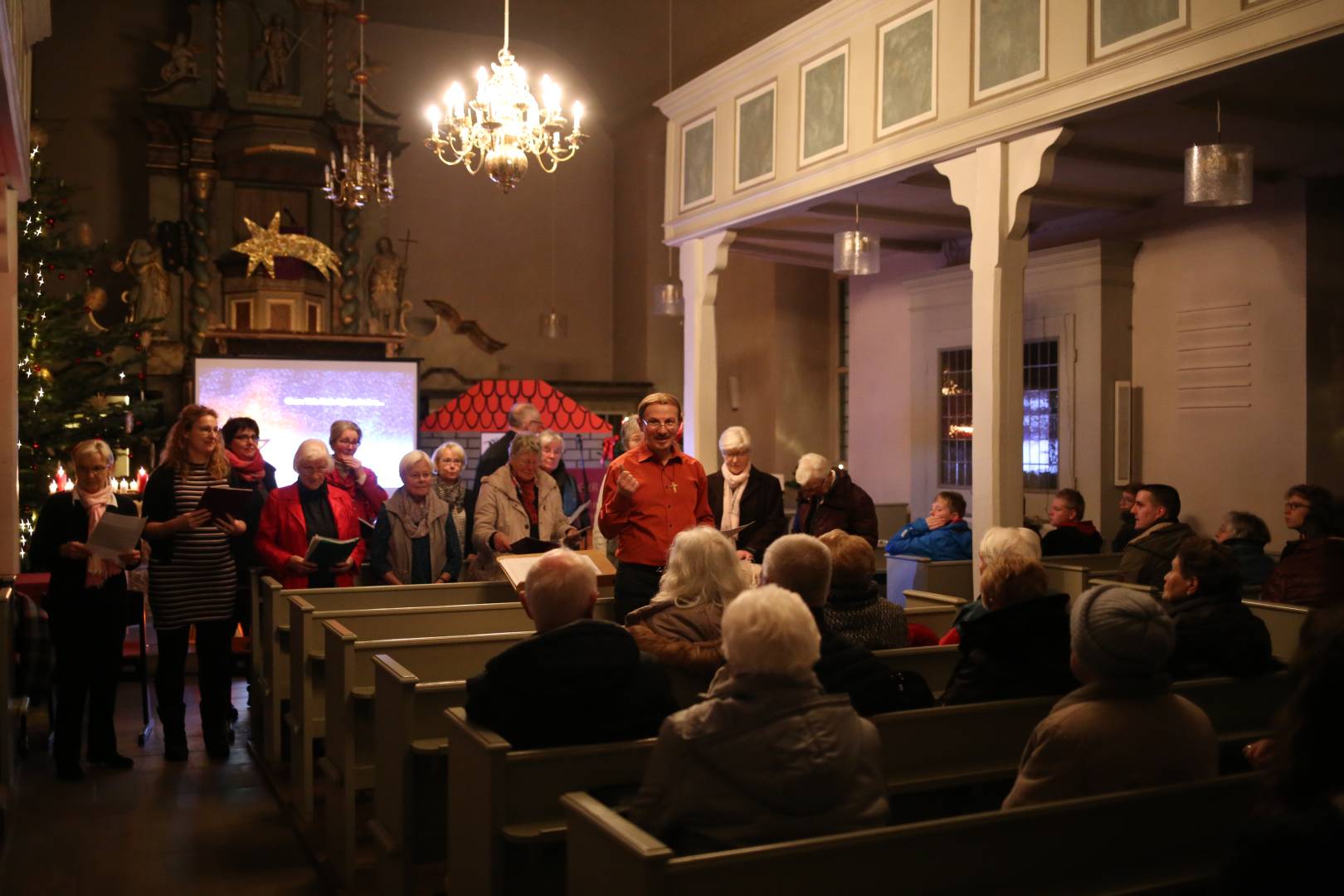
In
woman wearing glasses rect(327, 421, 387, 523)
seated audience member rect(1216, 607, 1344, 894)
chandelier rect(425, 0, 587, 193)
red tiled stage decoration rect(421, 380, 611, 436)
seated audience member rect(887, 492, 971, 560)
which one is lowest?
seated audience member rect(887, 492, 971, 560)

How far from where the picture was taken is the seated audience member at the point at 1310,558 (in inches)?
179

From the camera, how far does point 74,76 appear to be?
1259 centimetres

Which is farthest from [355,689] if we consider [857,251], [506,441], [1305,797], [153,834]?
[857,251]

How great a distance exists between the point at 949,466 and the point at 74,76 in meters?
9.68

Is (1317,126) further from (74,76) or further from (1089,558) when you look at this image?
(74,76)

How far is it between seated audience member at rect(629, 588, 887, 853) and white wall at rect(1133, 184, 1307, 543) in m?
6.47

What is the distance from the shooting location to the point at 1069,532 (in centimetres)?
730

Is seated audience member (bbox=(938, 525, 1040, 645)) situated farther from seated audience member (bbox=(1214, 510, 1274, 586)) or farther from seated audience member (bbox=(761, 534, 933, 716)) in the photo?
seated audience member (bbox=(1214, 510, 1274, 586))

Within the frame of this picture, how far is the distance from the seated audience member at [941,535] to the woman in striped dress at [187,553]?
3860mm

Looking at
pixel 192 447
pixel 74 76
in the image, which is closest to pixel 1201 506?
pixel 192 447

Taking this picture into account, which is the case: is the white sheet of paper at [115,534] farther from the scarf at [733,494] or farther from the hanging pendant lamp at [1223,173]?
the hanging pendant lamp at [1223,173]

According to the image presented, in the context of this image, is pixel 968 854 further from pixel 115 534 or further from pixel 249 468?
pixel 249 468

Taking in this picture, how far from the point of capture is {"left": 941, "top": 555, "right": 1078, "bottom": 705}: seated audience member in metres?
3.28

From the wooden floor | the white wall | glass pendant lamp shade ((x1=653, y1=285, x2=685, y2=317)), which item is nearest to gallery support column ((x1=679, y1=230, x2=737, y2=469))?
glass pendant lamp shade ((x1=653, y1=285, x2=685, y2=317))
